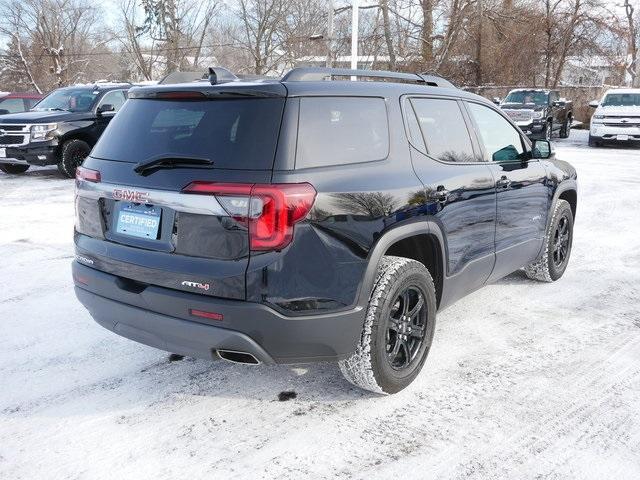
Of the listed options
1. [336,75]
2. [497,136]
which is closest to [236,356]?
[336,75]

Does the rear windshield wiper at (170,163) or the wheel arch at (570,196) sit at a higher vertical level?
the rear windshield wiper at (170,163)

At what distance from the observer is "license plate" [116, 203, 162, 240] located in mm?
2838

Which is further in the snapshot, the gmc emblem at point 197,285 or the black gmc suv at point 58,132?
the black gmc suv at point 58,132

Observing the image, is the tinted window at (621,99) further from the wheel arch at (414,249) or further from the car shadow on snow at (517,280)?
the wheel arch at (414,249)

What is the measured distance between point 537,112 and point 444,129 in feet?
55.4

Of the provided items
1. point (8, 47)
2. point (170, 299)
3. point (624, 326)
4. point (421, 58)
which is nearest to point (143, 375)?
point (170, 299)

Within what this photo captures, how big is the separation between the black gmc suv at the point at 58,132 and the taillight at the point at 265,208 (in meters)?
9.36

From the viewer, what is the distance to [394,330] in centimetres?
326

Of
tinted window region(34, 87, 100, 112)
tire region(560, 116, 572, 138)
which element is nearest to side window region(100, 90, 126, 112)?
tinted window region(34, 87, 100, 112)

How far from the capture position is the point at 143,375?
11.5 feet

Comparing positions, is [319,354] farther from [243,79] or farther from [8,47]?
[8,47]

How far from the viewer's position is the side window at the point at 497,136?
Result: 4.21 meters

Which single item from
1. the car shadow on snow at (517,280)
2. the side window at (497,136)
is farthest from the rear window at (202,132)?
the car shadow on snow at (517,280)

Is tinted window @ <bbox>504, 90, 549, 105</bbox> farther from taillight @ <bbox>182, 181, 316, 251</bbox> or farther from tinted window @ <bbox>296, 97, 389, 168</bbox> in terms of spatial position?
taillight @ <bbox>182, 181, 316, 251</bbox>
